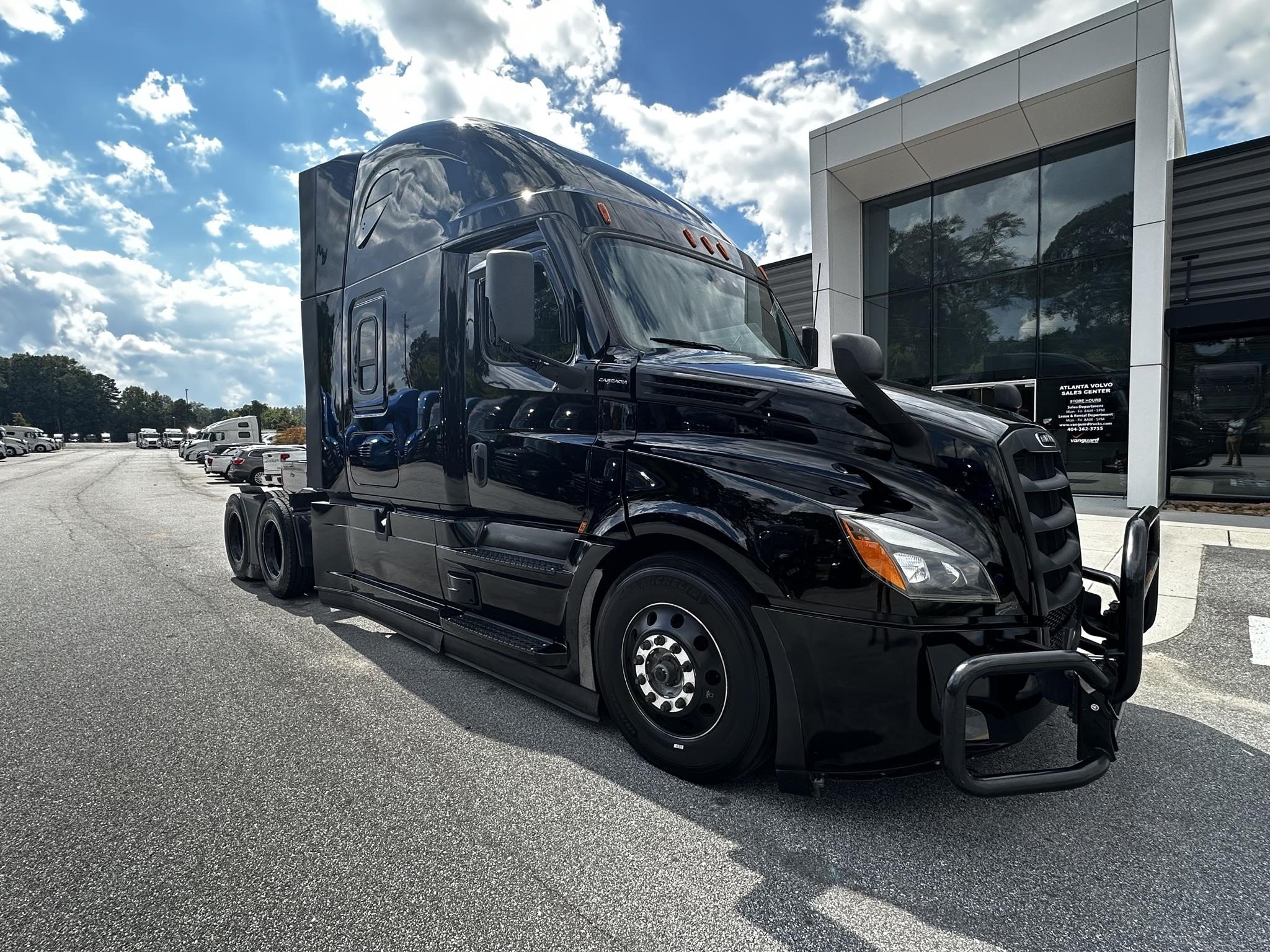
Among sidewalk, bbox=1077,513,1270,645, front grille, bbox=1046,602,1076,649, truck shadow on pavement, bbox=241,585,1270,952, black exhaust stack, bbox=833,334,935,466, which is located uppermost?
black exhaust stack, bbox=833,334,935,466

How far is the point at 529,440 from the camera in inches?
138

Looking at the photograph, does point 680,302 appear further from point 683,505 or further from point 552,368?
point 683,505

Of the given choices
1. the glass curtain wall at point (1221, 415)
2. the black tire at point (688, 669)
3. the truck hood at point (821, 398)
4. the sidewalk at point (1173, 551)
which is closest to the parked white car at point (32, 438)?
the black tire at point (688, 669)

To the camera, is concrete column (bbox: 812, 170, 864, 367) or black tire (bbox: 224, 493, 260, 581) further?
concrete column (bbox: 812, 170, 864, 367)

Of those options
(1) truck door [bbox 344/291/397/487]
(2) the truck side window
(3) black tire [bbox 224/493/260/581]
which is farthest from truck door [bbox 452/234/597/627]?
(3) black tire [bbox 224/493/260/581]

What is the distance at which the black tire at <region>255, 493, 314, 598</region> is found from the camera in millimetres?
6012

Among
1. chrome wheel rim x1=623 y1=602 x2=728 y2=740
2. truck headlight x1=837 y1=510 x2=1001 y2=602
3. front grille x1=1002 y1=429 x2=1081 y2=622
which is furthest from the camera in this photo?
chrome wheel rim x1=623 y1=602 x2=728 y2=740

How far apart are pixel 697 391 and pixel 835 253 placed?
13.2 metres

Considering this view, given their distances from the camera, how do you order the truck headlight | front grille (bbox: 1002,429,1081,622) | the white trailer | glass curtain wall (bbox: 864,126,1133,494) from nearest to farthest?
1. the truck headlight
2. front grille (bbox: 1002,429,1081,622)
3. glass curtain wall (bbox: 864,126,1133,494)
4. the white trailer

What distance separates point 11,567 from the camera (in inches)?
311

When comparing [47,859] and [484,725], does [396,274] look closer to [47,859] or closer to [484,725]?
[484,725]

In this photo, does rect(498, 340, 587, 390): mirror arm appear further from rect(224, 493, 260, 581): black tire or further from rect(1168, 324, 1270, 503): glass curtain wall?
rect(1168, 324, 1270, 503): glass curtain wall

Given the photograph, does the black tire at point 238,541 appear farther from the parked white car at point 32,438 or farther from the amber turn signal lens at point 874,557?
the parked white car at point 32,438

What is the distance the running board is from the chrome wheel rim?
0.49m
